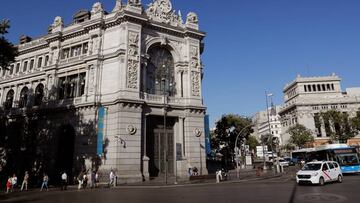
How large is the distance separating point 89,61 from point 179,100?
12123 mm

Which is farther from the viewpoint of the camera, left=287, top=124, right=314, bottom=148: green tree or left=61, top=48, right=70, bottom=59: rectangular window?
left=287, top=124, right=314, bottom=148: green tree

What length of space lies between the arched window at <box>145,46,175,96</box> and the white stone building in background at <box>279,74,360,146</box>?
2262 inches

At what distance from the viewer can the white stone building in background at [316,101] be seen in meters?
81.3

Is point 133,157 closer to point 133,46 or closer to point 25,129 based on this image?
point 133,46

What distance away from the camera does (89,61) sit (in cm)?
3384

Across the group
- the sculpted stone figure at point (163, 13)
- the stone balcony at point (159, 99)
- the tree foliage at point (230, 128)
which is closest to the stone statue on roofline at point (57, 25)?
the sculpted stone figure at point (163, 13)

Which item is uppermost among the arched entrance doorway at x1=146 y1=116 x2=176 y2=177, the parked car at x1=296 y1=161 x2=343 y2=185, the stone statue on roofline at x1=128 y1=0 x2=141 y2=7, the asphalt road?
the stone statue on roofline at x1=128 y1=0 x2=141 y2=7

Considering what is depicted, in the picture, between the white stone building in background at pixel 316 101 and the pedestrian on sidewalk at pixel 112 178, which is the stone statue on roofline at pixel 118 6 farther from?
the white stone building in background at pixel 316 101

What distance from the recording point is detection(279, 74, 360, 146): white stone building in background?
8131 centimetres

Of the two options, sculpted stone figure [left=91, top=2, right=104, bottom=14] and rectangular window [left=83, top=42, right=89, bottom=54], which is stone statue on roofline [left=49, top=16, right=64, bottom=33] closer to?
rectangular window [left=83, top=42, right=89, bottom=54]

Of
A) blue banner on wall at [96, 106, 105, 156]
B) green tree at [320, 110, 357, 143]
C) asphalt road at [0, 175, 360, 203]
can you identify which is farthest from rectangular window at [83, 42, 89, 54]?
green tree at [320, 110, 357, 143]

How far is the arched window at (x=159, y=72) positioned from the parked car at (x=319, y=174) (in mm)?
19160

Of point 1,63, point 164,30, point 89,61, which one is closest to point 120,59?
point 89,61

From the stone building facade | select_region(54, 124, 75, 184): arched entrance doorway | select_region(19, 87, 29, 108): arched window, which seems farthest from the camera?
select_region(19, 87, 29, 108): arched window
